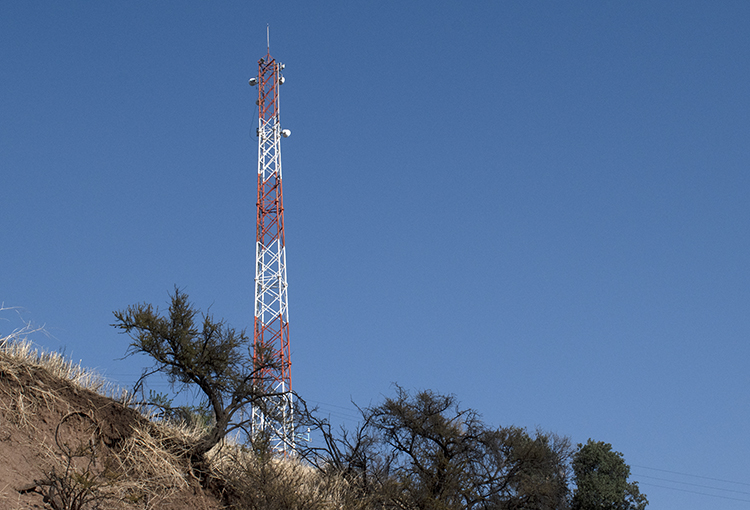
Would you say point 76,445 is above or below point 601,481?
below

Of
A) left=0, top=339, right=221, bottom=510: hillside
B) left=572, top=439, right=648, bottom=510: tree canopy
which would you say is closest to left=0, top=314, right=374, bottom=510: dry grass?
left=0, top=339, right=221, bottom=510: hillside

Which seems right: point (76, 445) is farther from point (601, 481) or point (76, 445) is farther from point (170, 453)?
point (601, 481)

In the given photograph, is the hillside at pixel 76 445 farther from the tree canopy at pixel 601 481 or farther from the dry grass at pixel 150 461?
the tree canopy at pixel 601 481

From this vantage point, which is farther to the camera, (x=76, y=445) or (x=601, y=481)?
(x=601, y=481)

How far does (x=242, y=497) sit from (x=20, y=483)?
12.1 feet

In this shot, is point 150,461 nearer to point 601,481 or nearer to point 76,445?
point 76,445

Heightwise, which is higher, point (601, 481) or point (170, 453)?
point (601, 481)

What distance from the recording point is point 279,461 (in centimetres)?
1346

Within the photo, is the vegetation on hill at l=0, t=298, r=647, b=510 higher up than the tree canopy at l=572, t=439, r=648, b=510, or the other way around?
the tree canopy at l=572, t=439, r=648, b=510

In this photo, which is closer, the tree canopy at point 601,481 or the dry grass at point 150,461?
the dry grass at point 150,461

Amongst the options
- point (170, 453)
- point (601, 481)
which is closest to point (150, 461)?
point (170, 453)

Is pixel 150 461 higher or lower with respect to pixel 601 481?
lower

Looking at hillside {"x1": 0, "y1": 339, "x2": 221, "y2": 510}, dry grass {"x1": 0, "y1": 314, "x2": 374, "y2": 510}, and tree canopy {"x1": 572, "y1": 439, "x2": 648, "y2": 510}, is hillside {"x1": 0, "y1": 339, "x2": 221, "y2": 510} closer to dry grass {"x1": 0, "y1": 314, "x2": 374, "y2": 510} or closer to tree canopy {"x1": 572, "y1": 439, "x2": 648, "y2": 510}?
dry grass {"x1": 0, "y1": 314, "x2": 374, "y2": 510}

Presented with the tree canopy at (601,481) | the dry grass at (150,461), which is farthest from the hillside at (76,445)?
the tree canopy at (601,481)
